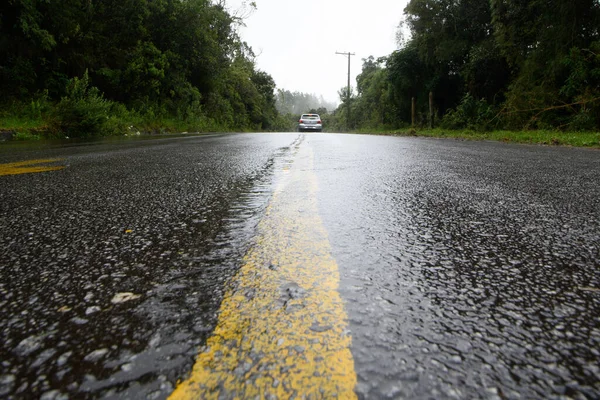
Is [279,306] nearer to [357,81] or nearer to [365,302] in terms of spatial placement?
[365,302]

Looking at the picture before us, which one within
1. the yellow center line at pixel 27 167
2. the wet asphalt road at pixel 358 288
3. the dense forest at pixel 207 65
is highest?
the dense forest at pixel 207 65

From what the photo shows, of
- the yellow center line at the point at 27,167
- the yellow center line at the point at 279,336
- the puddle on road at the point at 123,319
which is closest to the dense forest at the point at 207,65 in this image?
the yellow center line at the point at 27,167

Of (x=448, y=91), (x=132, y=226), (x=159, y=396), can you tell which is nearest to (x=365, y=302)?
(x=159, y=396)

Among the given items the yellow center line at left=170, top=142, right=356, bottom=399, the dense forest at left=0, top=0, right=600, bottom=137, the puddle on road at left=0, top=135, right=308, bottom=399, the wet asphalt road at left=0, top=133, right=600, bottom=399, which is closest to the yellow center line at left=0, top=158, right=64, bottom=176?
the wet asphalt road at left=0, top=133, right=600, bottom=399

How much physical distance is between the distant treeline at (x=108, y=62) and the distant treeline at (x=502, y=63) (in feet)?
41.1

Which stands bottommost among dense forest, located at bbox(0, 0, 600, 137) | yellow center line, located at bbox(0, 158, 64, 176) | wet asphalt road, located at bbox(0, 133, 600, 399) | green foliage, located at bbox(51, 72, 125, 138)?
wet asphalt road, located at bbox(0, 133, 600, 399)

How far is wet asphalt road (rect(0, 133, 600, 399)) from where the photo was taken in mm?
771

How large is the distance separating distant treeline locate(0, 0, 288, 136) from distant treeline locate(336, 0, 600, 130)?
493 inches

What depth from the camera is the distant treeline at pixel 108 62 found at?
12875 millimetres

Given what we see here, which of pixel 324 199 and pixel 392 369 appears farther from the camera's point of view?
→ pixel 324 199

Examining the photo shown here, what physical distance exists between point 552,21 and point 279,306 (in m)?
17.5

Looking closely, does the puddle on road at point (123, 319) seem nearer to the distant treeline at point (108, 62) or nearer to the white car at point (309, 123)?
the distant treeline at point (108, 62)

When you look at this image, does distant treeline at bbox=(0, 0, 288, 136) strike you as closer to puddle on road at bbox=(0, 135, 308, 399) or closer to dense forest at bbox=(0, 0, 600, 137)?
dense forest at bbox=(0, 0, 600, 137)

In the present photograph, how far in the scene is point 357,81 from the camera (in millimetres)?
66312
